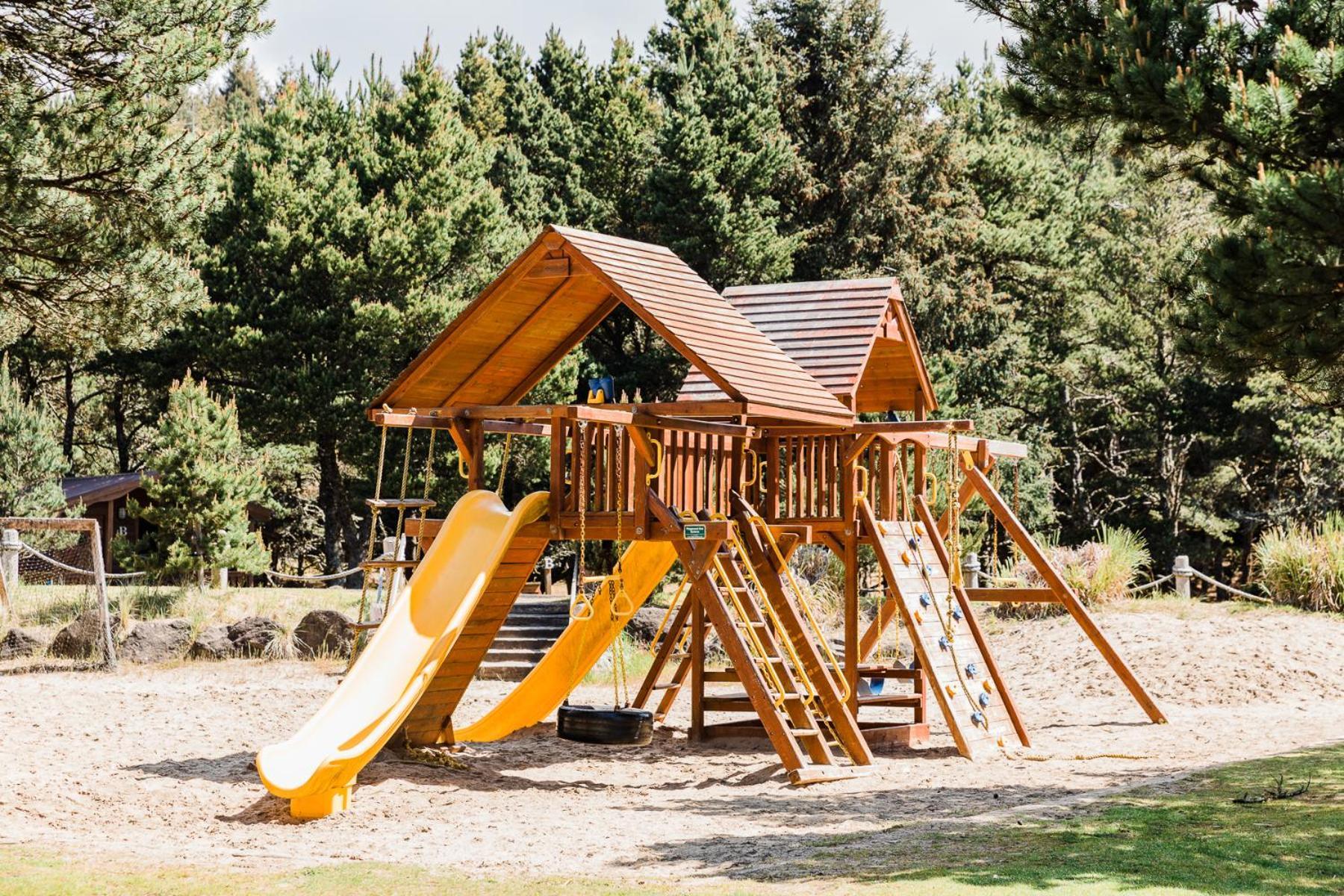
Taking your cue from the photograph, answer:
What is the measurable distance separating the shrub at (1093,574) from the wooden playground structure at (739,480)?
5.99 metres

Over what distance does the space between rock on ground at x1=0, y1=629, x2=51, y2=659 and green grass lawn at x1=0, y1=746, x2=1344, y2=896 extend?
1094cm

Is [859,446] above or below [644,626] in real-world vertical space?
above

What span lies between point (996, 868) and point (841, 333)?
690 cm

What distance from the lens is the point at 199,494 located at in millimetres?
22734

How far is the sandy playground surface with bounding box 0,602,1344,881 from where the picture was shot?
8234 millimetres

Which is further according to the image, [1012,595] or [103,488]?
[103,488]

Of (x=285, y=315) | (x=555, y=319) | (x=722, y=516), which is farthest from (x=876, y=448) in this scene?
(x=285, y=315)

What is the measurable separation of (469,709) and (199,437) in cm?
988

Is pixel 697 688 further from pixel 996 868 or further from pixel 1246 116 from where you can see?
A: pixel 1246 116

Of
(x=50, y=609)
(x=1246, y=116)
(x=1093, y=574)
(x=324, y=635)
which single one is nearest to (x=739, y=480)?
(x=1246, y=116)

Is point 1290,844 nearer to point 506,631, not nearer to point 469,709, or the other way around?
point 469,709

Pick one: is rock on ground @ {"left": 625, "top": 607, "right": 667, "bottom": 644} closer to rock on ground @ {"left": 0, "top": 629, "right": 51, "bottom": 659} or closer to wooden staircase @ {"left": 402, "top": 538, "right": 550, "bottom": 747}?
rock on ground @ {"left": 0, "top": 629, "right": 51, "bottom": 659}

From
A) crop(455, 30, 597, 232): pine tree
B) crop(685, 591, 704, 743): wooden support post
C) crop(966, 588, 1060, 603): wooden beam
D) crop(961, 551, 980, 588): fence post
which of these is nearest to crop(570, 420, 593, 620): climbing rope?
crop(685, 591, 704, 743): wooden support post

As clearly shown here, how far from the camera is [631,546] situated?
1278cm
